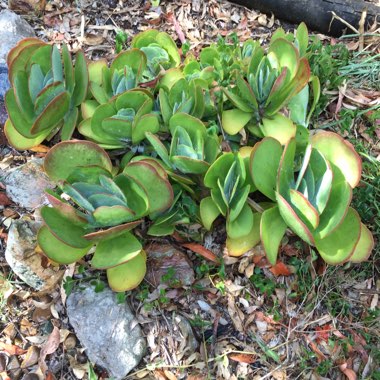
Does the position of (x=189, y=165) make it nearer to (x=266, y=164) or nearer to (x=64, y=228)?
(x=266, y=164)

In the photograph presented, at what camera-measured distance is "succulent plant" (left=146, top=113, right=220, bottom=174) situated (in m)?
1.59

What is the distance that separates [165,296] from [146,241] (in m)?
0.20

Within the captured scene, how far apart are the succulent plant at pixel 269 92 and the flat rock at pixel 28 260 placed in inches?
31.3

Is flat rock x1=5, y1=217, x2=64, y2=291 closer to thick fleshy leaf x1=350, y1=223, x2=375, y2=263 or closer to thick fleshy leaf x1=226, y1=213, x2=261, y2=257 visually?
thick fleshy leaf x1=226, y1=213, x2=261, y2=257

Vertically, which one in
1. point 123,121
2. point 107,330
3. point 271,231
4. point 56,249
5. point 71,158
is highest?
point 123,121

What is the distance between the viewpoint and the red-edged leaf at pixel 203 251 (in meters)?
1.74

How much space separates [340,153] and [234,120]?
1.29 ft

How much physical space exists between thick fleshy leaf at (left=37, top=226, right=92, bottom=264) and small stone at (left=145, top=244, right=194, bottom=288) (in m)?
0.25

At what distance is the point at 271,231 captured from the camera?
160cm

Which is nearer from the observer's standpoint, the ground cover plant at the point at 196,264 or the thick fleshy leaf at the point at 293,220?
the thick fleshy leaf at the point at 293,220

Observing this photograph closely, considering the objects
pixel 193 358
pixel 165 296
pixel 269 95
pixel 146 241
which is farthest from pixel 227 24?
pixel 193 358

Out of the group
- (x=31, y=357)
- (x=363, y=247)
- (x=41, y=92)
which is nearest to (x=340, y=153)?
(x=363, y=247)

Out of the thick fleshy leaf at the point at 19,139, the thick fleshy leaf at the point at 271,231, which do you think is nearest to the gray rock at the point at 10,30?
the thick fleshy leaf at the point at 19,139

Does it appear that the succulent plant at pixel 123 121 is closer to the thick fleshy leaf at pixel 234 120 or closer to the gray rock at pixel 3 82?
the thick fleshy leaf at pixel 234 120
